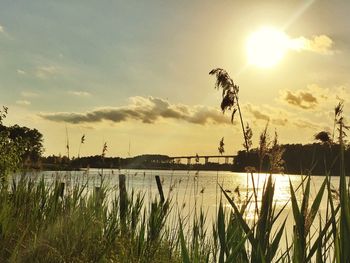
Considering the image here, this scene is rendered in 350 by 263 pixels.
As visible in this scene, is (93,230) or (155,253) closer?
(93,230)

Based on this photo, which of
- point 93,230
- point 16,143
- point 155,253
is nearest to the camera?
point 93,230

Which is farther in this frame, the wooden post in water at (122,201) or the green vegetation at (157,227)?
the wooden post in water at (122,201)

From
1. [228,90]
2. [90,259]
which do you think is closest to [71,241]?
[90,259]

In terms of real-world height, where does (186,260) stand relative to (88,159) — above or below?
below

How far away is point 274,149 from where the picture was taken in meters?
3.45

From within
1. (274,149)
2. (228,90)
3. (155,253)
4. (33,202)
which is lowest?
(155,253)

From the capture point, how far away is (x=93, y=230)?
779 cm

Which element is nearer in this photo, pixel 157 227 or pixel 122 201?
pixel 157 227

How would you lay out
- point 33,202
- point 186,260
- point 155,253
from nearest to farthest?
1. point 186,260
2. point 155,253
3. point 33,202

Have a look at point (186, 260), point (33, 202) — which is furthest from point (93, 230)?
point (186, 260)

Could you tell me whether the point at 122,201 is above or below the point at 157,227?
above

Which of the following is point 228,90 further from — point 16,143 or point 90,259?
point 16,143

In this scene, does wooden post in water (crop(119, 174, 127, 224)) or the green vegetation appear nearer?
the green vegetation

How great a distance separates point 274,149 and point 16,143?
11.4m
